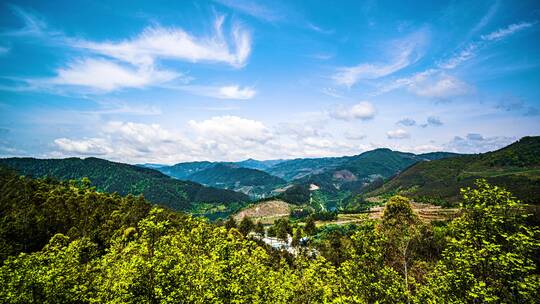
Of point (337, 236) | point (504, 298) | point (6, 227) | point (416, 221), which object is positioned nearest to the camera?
point (504, 298)

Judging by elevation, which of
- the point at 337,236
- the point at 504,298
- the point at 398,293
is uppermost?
the point at 504,298

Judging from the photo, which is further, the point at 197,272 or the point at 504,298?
the point at 197,272

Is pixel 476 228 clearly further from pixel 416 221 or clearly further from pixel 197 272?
pixel 416 221

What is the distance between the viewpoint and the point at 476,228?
18.7m

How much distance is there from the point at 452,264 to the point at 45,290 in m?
33.4

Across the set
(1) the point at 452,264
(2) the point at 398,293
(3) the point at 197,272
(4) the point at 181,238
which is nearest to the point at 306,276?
(2) the point at 398,293

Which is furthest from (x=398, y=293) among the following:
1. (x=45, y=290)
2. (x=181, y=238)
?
(x=45, y=290)

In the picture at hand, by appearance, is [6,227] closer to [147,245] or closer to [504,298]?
[147,245]

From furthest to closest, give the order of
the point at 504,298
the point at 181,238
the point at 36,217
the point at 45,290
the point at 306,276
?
the point at 36,217 → the point at 181,238 → the point at 45,290 → the point at 306,276 → the point at 504,298

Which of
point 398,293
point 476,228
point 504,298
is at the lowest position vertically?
point 398,293

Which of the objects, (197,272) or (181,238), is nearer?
(197,272)

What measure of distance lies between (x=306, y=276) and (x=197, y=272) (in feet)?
29.4

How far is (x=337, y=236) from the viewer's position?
103625mm

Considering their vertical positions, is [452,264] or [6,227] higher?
[452,264]
